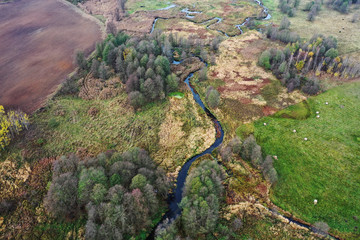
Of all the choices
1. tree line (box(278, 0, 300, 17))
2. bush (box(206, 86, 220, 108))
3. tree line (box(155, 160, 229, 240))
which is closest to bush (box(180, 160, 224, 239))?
tree line (box(155, 160, 229, 240))

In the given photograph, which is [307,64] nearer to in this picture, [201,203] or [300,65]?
[300,65]

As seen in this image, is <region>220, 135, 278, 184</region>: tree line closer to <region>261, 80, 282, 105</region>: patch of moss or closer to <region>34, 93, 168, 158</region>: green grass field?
<region>34, 93, 168, 158</region>: green grass field

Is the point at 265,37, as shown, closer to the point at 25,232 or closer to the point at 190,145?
the point at 190,145

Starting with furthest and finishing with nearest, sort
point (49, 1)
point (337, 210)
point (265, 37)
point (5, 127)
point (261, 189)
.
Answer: point (49, 1)
point (265, 37)
point (5, 127)
point (261, 189)
point (337, 210)

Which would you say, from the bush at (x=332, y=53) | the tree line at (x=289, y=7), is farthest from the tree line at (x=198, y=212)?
the tree line at (x=289, y=7)

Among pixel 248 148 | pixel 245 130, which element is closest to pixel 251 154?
pixel 248 148

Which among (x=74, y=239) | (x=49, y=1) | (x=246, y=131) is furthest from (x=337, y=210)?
(x=49, y=1)
